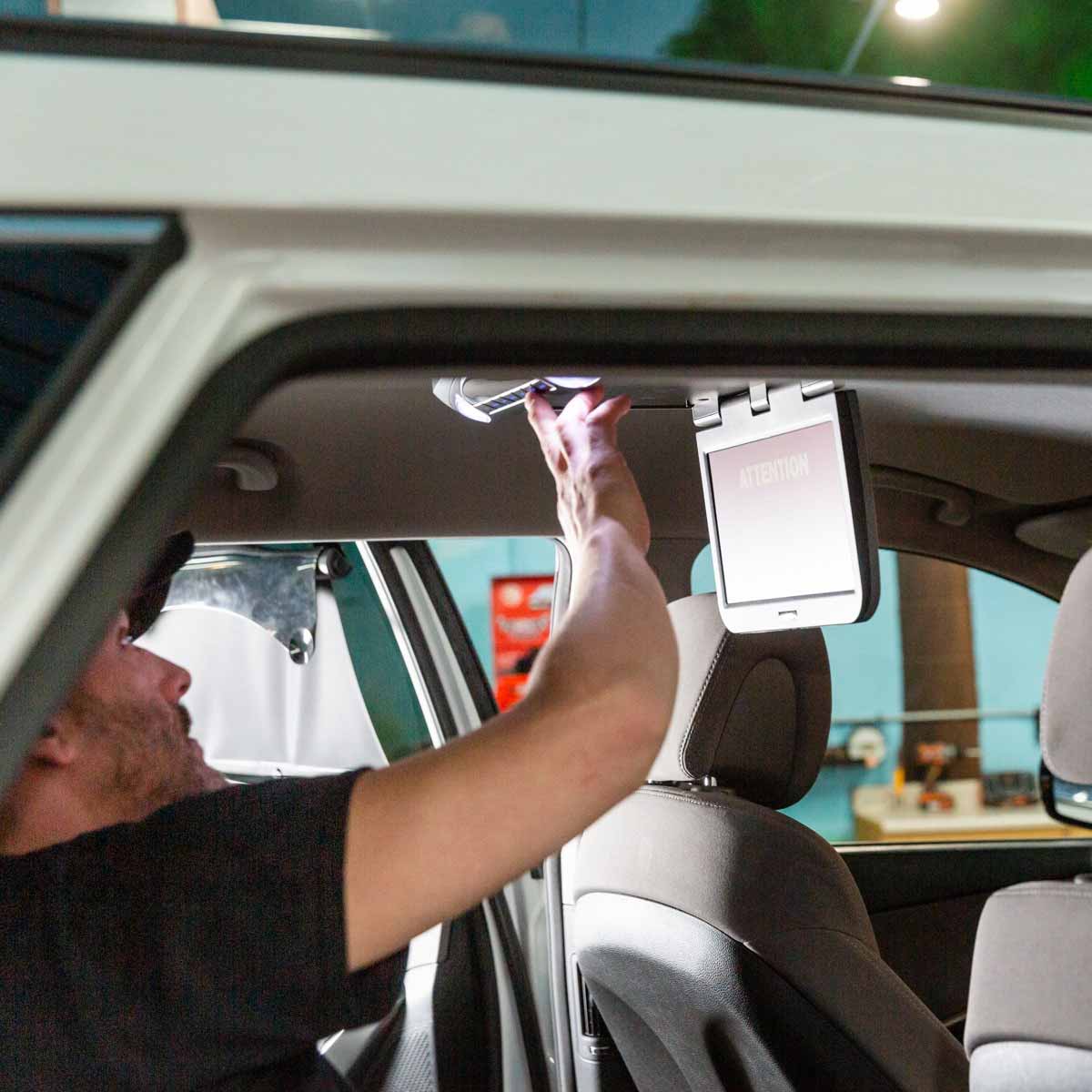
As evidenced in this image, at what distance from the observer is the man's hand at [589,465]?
1.21 metres

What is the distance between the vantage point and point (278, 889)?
917 mm

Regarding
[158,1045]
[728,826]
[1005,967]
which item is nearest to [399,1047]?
[728,826]

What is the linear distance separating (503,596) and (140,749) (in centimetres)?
298

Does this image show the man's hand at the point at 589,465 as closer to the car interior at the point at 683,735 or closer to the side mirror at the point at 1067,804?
the car interior at the point at 683,735

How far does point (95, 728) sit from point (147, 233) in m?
0.65

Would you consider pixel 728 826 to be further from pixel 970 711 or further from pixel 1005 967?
pixel 970 711

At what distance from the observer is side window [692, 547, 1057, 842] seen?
6.05 meters

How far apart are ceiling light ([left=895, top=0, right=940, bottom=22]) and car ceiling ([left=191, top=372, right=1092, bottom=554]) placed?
563mm

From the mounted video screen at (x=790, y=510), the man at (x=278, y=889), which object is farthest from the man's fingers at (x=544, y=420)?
the man at (x=278, y=889)

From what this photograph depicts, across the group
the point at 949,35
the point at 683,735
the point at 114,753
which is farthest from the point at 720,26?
the point at 114,753

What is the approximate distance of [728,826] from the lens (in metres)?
1.77

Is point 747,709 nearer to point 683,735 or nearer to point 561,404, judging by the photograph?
point 683,735

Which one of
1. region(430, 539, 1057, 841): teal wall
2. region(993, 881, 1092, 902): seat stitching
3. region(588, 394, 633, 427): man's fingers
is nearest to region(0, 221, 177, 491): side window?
region(588, 394, 633, 427): man's fingers

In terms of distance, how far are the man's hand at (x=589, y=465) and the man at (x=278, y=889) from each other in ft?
0.76
